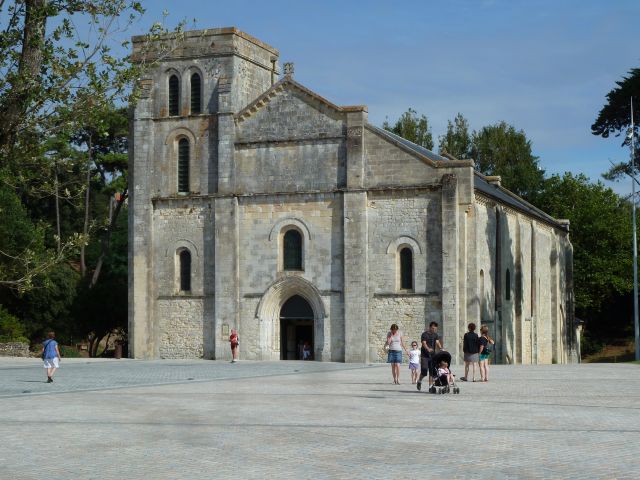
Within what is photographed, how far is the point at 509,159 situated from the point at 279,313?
129 ft

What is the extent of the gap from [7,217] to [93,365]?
20897 mm

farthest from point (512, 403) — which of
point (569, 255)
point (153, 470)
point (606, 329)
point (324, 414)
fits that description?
point (606, 329)

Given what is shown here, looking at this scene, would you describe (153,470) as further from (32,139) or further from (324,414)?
(324,414)

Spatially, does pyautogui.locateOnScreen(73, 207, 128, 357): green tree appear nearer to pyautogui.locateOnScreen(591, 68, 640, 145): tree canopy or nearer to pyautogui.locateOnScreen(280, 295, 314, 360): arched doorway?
pyautogui.locateOnScreen(280, 295, 314, 360): arched doorway

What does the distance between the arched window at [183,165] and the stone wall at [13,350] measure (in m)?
11.6

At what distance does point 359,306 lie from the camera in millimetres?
44438

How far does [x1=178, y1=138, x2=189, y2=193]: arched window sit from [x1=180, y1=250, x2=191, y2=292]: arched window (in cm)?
288

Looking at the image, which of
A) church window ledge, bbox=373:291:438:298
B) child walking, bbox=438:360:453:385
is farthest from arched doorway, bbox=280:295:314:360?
child walking, bbox=438:360:453:385

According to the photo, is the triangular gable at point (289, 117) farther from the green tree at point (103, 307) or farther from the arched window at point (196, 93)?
the green tree at point (103, 307)

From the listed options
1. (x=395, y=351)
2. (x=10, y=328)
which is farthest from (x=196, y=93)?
(x=395, y=351)

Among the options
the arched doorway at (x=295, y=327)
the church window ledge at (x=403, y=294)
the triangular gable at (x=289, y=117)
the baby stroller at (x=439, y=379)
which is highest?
the triangular gable at (x=289, y=117)

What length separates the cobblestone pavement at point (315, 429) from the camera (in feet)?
44.3

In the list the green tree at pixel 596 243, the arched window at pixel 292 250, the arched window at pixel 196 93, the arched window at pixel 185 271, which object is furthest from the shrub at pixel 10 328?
the green tree at pixel 596 243

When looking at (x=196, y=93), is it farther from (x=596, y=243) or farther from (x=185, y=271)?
(x=596, y=243)
